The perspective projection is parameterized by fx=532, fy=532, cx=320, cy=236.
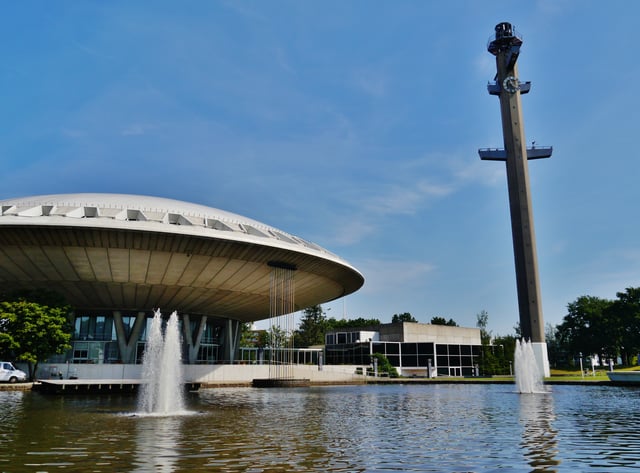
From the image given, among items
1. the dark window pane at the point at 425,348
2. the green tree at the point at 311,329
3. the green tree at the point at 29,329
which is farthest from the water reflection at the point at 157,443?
the green tree at the point at 311,329

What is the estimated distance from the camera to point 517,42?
67.1 m

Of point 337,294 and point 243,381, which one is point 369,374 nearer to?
point 337,294

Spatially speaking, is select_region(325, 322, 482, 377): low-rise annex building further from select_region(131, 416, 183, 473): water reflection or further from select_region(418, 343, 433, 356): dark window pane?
select_region(131, 416, 183, 473): water reflection

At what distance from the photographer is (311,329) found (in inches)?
4365

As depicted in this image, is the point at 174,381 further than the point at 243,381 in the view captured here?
No

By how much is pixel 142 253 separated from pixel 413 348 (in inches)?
2017

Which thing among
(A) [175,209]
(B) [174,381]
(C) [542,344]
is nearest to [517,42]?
(C) [542,344]

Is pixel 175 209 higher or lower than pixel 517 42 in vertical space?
lower

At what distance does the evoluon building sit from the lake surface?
1594 cm

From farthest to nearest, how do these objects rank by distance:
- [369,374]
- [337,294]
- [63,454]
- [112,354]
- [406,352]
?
[406,352], [369,374], [337,294], [112,354], [63,454]

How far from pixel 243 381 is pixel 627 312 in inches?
2620

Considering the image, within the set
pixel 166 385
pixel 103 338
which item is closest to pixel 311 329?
pixel 103 338

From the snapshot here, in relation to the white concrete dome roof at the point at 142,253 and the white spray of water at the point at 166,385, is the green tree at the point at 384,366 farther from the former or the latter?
the white spray of water at the point at 166,385

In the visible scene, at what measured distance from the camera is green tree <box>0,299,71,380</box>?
3312 cm
